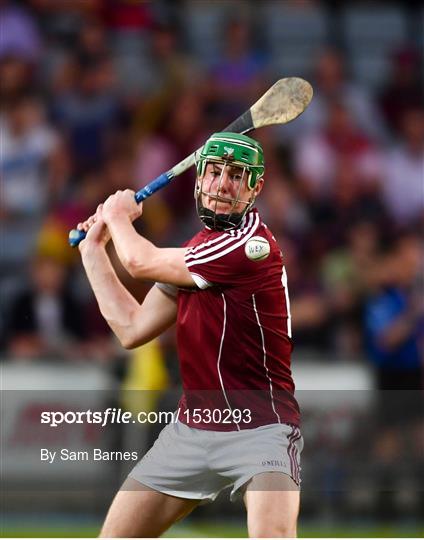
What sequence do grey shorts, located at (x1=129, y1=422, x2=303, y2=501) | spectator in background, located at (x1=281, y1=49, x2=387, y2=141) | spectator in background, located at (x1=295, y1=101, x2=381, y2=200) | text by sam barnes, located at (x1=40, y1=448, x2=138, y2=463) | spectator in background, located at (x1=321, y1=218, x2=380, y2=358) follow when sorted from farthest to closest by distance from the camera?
1. spectator in background, located at (x1=281, y1=49, x2=387, y2=141)
2. spectator in background, located at (x1=295, y1=101, x2=381, y2=200)
3. spectator in background, located at (x1=321, y1=218, x2=380, y2=358)
4. text by sam barnes, located at (x1=40, y1=448, x2=138, y2=463)
5. grey shorts, located at (x1=129, y1=422, x2=303, y2=501)

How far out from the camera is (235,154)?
4.67m

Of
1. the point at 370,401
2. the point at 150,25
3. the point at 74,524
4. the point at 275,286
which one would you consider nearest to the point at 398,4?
the point at 150,25

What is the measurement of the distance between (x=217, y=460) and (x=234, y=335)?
0.45 m

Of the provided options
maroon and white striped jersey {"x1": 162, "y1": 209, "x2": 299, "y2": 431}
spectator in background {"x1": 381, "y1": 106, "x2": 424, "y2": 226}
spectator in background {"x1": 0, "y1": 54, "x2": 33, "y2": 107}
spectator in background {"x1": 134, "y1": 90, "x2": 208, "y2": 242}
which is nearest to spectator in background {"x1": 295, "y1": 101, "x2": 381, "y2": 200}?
spectator in background {"x1": 381, "y1": 106, "x2": 424, "y2": 226}

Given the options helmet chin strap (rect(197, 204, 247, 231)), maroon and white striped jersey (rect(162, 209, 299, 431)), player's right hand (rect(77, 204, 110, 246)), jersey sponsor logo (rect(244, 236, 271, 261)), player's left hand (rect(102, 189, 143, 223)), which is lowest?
maroon and white striped jersey (rect(162, 209, 299, 431))

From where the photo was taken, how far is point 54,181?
32.2ft

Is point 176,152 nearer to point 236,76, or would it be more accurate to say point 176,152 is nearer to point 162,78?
point 162,78

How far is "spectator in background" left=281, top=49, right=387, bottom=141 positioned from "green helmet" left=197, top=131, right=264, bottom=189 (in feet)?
19.2

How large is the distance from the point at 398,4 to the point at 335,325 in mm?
4066

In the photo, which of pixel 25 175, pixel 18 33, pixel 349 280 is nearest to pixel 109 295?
pixel 349 280

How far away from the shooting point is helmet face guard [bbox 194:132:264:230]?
4672 millimetres

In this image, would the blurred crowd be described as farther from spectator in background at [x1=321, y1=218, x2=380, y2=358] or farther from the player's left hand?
the player's left hand

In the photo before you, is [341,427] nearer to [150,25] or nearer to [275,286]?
[275,286]

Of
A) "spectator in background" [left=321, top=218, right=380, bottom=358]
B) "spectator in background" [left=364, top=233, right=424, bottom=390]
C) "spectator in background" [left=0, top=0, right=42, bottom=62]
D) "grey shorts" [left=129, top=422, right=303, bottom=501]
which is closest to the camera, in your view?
"grey shorts" [left=129, top=422, right=303, bottom=501]
